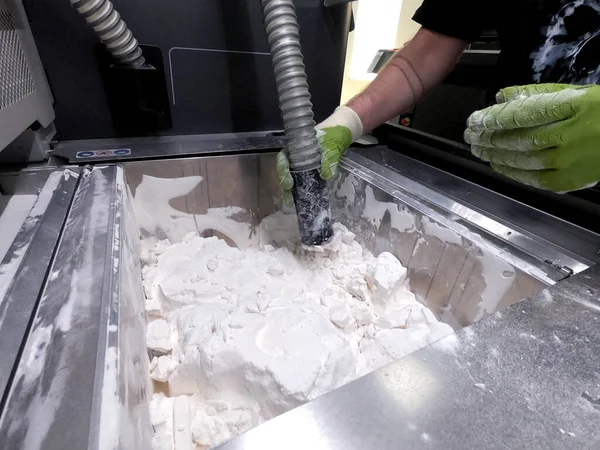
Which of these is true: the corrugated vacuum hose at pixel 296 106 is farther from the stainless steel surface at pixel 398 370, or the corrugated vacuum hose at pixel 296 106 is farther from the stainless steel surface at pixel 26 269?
the stainless steel surface at pixel 26 269

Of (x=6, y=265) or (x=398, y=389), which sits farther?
(x=6, y=265)

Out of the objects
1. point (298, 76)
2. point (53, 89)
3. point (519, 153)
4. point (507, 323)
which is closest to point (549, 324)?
point (507, 323)

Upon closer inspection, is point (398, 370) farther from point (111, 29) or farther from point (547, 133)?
point (111, 29)

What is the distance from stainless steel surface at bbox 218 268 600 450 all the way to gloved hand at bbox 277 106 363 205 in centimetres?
52

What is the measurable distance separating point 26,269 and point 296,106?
0.58m

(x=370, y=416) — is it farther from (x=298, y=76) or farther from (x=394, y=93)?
(x=394, y=93)

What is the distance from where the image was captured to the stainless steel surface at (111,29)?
0.63 m

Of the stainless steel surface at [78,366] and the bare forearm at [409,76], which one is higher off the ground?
the bare forearm at [409,76]

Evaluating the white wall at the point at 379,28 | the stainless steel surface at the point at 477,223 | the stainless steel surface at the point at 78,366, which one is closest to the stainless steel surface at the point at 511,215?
the stainless steel surface at the point at 477,223

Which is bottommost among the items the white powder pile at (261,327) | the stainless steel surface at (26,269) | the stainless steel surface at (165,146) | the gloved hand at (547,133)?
the white powder pile at (261,327)

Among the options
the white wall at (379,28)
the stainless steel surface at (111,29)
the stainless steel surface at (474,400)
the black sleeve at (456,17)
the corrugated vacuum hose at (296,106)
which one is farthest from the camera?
the white wall at (379,28)

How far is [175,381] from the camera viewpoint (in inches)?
21.8

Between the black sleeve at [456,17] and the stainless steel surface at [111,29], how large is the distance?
79 centimetres

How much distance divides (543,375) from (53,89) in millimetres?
1127
